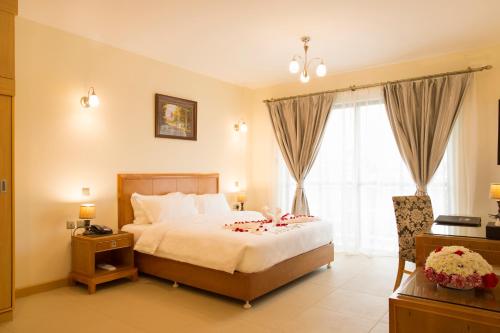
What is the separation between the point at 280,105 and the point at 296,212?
187 cm

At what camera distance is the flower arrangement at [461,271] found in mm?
1832

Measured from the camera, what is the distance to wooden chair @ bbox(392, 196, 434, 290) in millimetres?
3441

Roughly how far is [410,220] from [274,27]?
8.09ft

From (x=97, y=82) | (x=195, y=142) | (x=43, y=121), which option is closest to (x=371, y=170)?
(x=195, y=142)

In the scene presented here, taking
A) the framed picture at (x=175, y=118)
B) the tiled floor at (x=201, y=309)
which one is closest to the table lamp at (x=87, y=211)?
Answer: the tiled floor at (x=201, y=309)

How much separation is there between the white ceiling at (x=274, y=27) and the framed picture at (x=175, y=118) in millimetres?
575

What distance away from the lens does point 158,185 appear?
482cm

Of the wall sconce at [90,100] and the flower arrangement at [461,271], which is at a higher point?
the wall sconce at [90,100]

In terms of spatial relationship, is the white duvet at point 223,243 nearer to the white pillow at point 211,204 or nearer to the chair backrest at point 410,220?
the white pillow at point 211,204

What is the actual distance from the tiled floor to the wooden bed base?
12cm

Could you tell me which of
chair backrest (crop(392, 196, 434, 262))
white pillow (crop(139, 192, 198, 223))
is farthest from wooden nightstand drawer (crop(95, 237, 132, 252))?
chair backrest (crop(392, 196, 434, 262))

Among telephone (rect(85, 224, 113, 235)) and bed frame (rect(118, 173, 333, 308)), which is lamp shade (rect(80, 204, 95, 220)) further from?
bed frame (rect(118, 173, 333, 308))

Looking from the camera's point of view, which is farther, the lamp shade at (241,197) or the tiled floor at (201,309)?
the lamp shade at (241,197)

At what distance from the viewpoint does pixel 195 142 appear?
5492mm
